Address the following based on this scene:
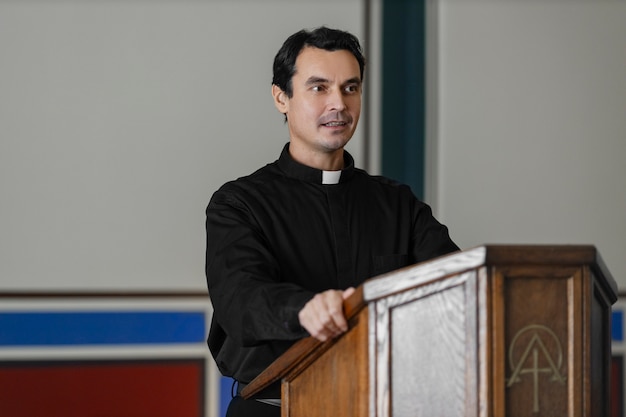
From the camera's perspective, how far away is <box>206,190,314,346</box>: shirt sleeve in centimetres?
148

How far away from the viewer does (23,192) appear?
141 inches

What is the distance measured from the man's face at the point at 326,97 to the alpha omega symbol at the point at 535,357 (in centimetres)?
80

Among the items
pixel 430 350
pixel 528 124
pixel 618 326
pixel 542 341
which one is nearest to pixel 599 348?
pixel 542 341

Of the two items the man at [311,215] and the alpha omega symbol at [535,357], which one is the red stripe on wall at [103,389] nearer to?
the man at [311,215]

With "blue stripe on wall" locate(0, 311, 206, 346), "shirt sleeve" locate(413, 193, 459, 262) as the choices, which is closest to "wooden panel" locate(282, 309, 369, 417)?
"shirt sleeve" locate(413, 193, 459, 262)

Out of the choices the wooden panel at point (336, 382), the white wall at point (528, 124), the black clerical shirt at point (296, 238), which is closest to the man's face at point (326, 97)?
the black clerical shirt at point (296, 238)

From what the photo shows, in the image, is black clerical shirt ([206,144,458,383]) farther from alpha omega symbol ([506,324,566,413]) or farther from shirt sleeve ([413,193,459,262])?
alpha omega symbol ([506,324,566,413])

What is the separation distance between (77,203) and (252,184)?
1800 millimetres

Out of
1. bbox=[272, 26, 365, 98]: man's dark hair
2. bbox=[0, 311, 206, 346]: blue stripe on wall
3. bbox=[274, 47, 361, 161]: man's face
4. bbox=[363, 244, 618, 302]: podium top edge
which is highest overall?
bbox=[272, 26, 365, 98]: man's dark hair

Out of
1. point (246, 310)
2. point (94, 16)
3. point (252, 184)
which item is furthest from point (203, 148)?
point (246, 310)

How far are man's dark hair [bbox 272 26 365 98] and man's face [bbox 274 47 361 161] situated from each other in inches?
0.7

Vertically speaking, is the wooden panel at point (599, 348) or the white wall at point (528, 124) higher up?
the white wall at point (528, 124)

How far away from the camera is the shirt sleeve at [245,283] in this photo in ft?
4.87

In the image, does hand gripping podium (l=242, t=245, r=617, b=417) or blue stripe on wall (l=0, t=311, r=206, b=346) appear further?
blue stripe on wall (l=0, t=311, r=206, b=346)
